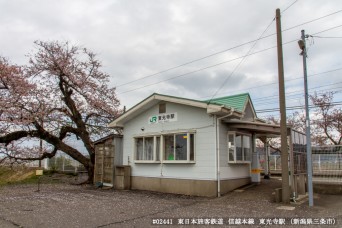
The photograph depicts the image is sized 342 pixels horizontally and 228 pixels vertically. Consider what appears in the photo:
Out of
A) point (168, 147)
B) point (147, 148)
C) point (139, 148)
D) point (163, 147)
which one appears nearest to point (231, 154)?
point (168, 147)

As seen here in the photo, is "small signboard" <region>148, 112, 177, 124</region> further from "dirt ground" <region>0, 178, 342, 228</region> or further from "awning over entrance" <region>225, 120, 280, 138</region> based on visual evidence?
"dirt ground" <region>0, 178, 342, 228</region>

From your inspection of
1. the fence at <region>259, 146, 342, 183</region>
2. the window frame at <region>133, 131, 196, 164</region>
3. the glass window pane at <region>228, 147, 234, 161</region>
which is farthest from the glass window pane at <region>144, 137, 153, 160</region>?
the fence at <region>259, 146, 342, 183</region>

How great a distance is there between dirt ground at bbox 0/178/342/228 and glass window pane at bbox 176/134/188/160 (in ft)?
5.28

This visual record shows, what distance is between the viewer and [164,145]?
1237cm

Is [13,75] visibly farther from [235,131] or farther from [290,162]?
[290,162]

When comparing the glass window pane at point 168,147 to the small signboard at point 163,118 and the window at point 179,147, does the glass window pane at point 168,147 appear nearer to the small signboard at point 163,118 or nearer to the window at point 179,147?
the window at point 179,147

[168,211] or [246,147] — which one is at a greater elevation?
[246,147]

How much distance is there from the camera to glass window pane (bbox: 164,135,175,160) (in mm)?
12047

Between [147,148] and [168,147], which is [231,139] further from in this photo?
[147,148]

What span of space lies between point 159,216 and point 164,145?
5.02 m

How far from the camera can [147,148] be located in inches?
521

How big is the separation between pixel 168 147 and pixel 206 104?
2817 millimetres

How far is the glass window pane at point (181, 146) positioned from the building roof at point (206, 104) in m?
1.38

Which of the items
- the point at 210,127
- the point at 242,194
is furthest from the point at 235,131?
the point at 242,194
